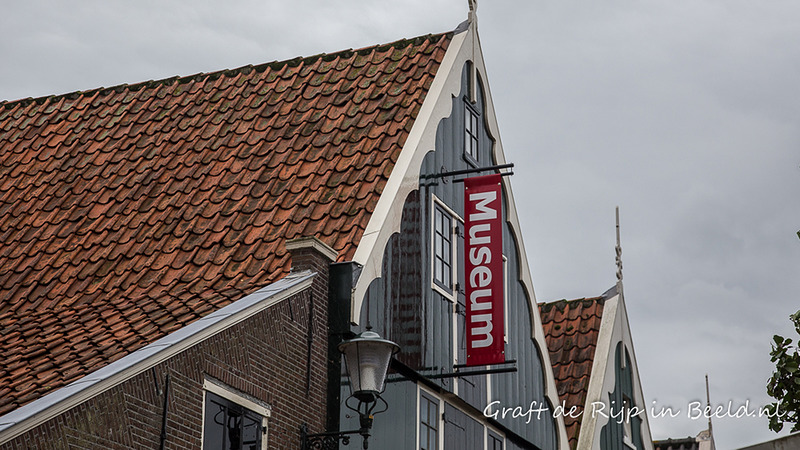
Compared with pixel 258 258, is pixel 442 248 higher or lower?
higher

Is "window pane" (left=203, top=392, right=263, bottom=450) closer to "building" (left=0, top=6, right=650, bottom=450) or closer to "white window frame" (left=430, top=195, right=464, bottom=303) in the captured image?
"building" (left=0, top=6, right=650, bottom=450)

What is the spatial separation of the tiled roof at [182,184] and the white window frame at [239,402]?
666mm

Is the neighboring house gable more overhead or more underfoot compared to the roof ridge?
more underfoot

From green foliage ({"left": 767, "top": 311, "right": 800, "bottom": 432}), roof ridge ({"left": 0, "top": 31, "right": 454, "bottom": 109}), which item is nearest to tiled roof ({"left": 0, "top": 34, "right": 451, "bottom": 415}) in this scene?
roof ridge ({"left": 0, "top": 31, "right": 454, "bottom": 109})

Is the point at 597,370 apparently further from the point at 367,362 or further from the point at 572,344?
the point at 367,362

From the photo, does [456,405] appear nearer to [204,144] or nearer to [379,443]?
[379,443]

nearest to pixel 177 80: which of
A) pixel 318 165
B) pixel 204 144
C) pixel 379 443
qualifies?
pixel 204 144

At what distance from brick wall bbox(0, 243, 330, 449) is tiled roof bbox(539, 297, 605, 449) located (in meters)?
9.34

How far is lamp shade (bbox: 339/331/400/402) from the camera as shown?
38.8 ft

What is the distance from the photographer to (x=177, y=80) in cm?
1855

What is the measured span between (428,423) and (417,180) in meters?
3.10

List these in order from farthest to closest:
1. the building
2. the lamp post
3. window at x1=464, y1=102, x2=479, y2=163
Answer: window at x1=464, y1=102, x2=479, y2=163 < the lamp post < the building

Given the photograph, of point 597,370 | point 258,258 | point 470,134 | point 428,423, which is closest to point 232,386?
point 258,258

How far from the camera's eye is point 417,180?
50.4 feet
